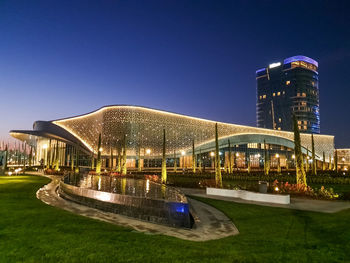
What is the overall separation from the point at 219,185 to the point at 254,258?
15887 mm

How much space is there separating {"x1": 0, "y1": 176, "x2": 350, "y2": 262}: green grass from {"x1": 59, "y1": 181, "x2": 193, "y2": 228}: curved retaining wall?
2.08m

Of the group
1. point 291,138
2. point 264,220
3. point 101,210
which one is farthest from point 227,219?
point 291,138

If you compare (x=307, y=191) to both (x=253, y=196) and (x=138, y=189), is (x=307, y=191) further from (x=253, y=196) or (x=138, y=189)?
(x=138, y=189)

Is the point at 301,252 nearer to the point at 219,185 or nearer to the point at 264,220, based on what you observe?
the point at 264,220

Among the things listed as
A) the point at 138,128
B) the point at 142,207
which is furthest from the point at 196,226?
the point at 138,128

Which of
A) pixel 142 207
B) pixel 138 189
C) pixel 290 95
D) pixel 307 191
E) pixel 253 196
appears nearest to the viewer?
pixel 142 207

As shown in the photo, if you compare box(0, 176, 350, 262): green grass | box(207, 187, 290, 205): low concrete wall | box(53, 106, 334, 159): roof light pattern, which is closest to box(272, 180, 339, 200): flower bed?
box(207, 187, 290, 205): low concrete wall

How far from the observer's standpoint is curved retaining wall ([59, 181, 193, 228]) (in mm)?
10273

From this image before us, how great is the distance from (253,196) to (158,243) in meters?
11.5

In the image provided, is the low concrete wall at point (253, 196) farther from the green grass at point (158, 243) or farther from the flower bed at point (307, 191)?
the green grass at point (158, 243)

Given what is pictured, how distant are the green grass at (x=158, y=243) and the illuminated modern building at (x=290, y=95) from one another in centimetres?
16469

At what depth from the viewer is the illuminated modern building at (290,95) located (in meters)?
160

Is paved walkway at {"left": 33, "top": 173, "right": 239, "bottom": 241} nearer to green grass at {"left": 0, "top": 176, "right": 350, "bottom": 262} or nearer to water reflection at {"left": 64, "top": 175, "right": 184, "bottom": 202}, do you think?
green grass at {"left": 0, "top": 176, "right": 350, "bottom": 262}

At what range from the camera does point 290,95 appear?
16738 cm
